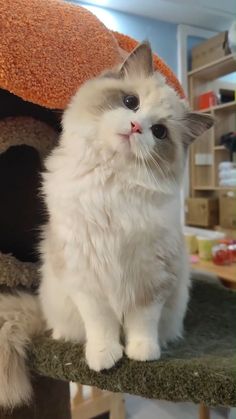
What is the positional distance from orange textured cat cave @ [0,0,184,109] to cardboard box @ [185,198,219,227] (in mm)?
2002

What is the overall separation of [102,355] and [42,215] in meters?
0.45

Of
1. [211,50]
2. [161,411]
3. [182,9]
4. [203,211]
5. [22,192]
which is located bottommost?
[161,411]

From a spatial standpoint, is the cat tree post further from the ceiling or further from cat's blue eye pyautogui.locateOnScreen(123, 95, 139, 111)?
the ceiling

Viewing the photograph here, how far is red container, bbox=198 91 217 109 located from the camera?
9.20 ft

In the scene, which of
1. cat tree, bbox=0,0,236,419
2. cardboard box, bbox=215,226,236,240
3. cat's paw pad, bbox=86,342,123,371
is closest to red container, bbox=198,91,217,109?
Answer: cardboard box, bbox=215,226,236,240

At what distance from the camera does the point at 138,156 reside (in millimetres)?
646

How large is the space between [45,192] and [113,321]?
27cm

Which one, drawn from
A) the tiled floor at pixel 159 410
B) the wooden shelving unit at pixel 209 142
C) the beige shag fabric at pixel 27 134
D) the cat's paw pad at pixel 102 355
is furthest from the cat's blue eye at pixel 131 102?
the wooden shelving unit at pixel 209 142

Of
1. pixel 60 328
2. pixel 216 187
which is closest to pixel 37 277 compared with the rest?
pixel 60 328

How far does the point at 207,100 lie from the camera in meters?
2.84

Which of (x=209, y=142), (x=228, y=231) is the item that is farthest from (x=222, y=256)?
(x=209, y=142)

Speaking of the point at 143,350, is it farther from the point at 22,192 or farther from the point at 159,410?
the point at 159,410

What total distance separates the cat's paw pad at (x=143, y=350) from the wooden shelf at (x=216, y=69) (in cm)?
237

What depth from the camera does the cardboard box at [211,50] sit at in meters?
2.65
